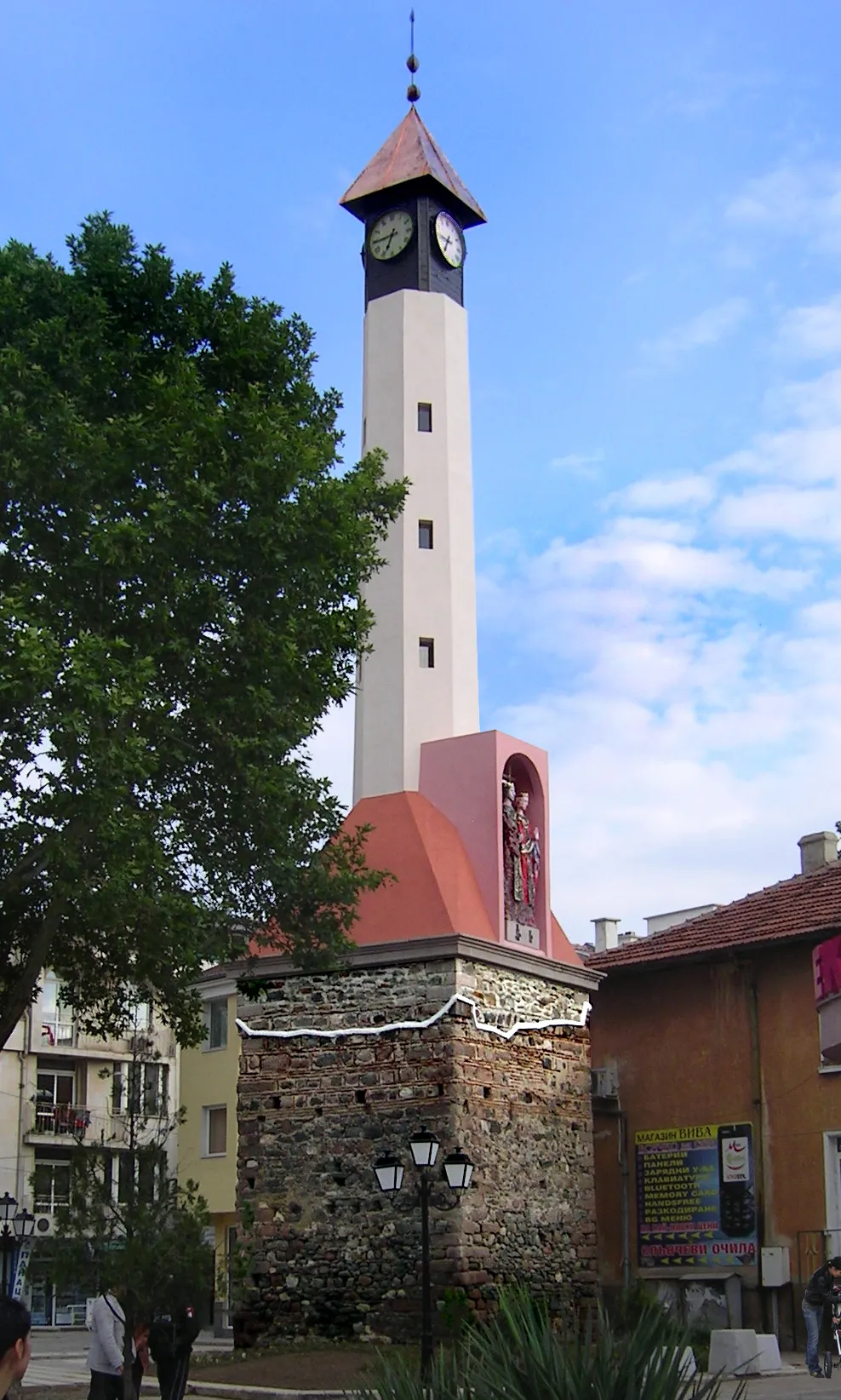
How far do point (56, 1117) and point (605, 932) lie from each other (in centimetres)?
1530

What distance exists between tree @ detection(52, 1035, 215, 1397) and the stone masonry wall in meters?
6.26

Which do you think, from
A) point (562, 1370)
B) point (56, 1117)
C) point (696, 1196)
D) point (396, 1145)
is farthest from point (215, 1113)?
point (562, 1370)

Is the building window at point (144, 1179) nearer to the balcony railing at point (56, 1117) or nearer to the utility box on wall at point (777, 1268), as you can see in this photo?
the utility box on wall at point (777, 1268)

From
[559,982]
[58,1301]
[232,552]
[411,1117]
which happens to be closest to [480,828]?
[559,982]

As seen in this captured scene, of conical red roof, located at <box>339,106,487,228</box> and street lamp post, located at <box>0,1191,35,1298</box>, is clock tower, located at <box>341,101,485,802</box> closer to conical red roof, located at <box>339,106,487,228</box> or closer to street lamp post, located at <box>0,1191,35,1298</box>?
conical red roof, located at <box>339,106,487,228</box>

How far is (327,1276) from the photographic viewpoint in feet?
75.3

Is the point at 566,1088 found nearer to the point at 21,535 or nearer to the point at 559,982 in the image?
the point at 559,982

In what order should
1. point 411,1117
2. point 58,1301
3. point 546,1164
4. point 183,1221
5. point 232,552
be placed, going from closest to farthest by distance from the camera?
point 183,1221 < point 232,552 < point 411,1117 < point 546,1164 < point 58,1301

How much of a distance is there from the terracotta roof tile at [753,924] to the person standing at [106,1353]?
14673 millimetres

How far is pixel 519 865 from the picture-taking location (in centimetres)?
2506

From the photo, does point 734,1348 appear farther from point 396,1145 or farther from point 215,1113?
point 215,1113

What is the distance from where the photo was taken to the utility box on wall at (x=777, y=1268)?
2423 centimetres

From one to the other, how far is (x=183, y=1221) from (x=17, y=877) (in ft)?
12.1

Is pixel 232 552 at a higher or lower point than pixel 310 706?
higher
